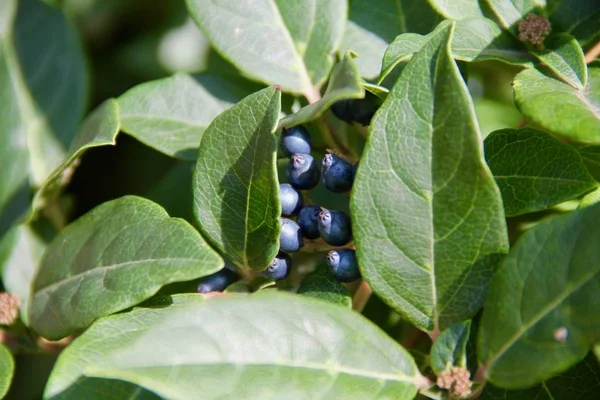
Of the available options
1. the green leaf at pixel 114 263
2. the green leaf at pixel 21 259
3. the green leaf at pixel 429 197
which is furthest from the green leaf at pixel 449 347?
the green leaf at pixel 21 259

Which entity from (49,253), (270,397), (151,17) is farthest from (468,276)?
(151,17)

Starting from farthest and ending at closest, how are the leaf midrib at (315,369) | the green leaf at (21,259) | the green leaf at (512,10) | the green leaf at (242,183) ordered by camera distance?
the green leaf at (21,259) < the green leaf at (512,10) < the green leaf at (242,183) < the leaf midrib at (315,369)

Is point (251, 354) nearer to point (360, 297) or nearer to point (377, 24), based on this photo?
point (360, 297)

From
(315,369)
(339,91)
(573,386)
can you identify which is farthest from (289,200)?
(573,386)

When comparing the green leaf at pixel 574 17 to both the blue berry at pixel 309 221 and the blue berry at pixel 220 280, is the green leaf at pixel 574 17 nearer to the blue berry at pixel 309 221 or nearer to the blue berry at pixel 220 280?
the blue berry at pixel 309 221

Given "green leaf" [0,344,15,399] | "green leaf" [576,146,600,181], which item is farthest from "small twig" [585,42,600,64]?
"green leaf" [0,344,15,399]

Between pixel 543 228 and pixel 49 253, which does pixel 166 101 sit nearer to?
pixel 49 253

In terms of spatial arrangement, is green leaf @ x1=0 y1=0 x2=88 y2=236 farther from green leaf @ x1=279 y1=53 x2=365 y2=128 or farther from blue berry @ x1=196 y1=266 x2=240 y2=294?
green leaf @ x1=279 y1=53 x2=365 y2=128
